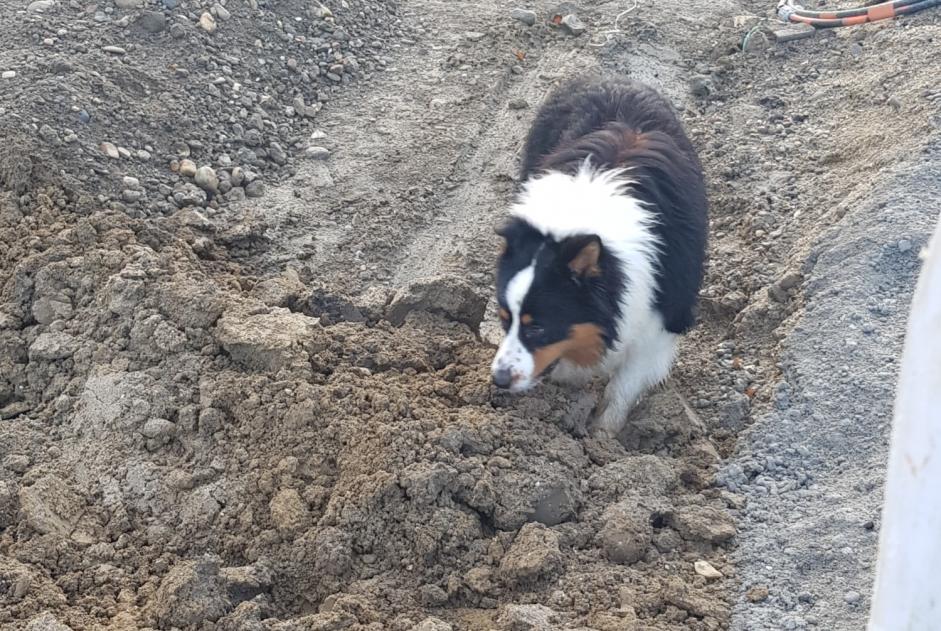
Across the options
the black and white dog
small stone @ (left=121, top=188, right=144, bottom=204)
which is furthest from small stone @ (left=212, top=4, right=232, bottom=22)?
the black and white dog

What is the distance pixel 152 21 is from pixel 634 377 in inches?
204

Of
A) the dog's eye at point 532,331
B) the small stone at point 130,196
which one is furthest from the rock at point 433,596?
the small stone at point 130,196

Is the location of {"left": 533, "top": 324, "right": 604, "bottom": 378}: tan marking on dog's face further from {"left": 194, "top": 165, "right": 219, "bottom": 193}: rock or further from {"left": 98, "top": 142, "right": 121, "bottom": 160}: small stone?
{"left": 98, "top": 142, "right": 121, "bottom": 160}: small stone

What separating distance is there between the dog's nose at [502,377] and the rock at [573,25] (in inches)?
210

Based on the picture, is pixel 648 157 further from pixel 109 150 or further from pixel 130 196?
pixel 109 150

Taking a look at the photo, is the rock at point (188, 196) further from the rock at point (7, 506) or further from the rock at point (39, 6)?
the rock at point (7, 506)

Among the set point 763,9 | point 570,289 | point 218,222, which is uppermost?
point 763,9

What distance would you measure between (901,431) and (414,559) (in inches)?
98.0

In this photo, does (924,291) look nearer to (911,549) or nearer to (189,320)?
(911,549)

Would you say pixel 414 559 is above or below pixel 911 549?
below

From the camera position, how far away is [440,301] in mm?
5727

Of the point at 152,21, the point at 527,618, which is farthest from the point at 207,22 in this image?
the point at 527,618

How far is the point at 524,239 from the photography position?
488 centimetres

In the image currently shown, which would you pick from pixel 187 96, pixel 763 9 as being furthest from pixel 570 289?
pixel 763 9
